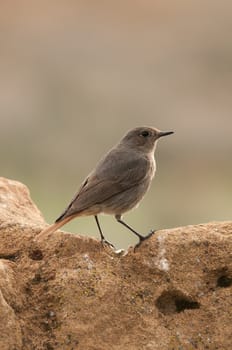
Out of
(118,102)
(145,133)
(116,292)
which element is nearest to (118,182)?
(145,133)

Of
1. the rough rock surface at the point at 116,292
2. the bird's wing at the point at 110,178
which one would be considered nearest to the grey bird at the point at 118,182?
the bird's wing at the point at 110,178

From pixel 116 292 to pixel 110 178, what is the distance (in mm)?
2158

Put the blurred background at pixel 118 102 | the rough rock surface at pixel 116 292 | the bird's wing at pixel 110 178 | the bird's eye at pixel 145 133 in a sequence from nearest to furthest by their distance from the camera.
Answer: the rough rock surface at pixel 116 292, the bird's wing at pixel 110 178, the bird's eye at pixel 145 133, the blurred background at pixel 118 102

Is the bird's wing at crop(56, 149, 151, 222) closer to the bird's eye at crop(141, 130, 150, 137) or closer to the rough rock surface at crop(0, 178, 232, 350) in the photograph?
the bird's eye at crop(141, 130, 150, 137)

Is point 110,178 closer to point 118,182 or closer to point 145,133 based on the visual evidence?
point 118,182

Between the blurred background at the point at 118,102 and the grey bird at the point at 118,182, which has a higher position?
the grey bird at the point at 118,182

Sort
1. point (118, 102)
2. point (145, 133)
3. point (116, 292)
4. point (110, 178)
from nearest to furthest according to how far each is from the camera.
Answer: point (116, 292) < point (110, 178) < point (145, 133) < point (118, 102)

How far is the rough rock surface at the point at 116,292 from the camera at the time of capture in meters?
8.15

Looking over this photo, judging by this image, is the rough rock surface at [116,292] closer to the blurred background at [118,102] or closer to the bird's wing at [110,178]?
the bird's wing at [110,178]

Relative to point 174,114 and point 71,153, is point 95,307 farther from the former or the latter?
point 174,114

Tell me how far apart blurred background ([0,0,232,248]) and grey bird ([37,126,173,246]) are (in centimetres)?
371

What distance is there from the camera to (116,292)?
8.38 meters

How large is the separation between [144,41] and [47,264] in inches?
1292

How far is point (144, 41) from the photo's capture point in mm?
40938
